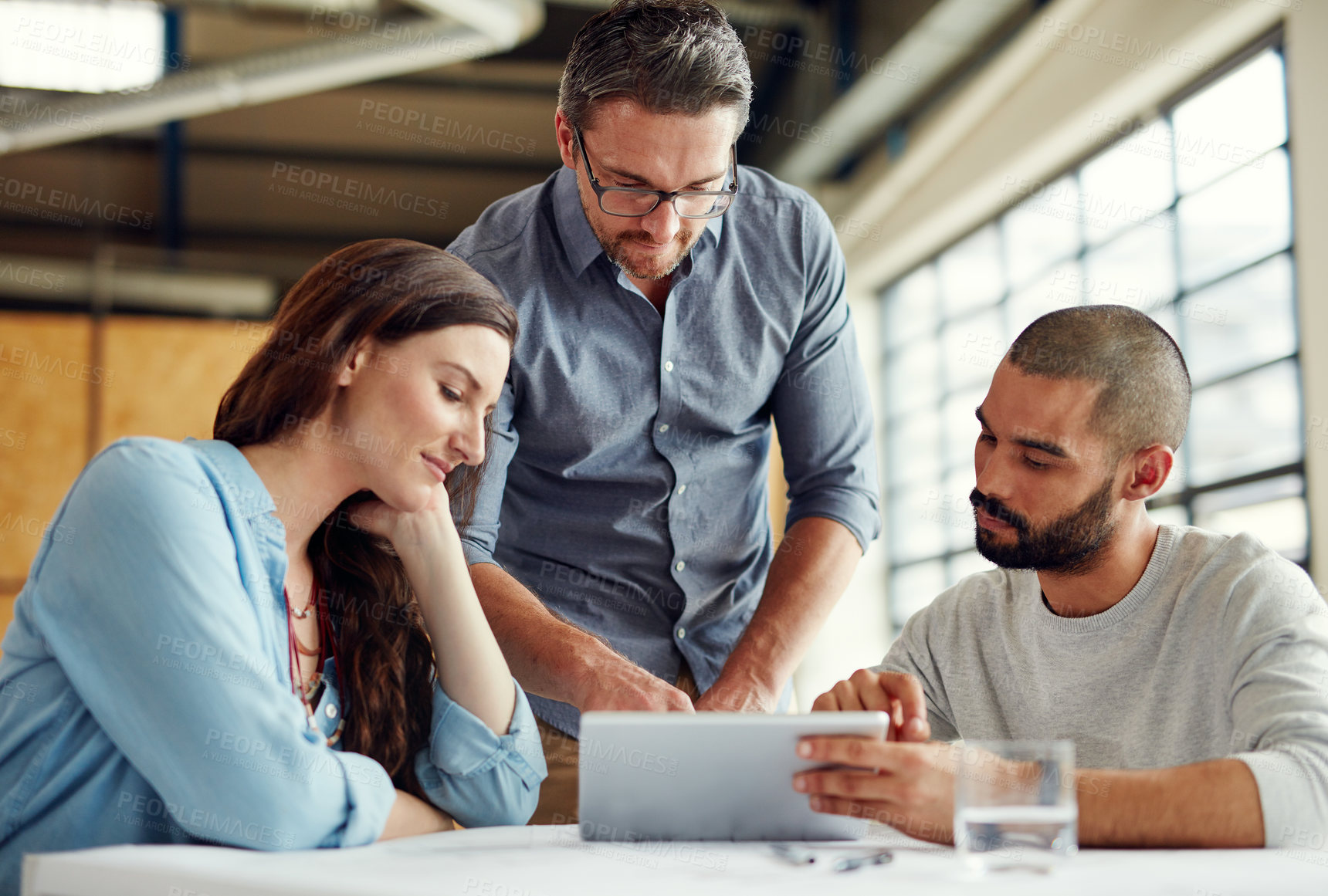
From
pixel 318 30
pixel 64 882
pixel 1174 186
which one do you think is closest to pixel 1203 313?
pixel 1174 186

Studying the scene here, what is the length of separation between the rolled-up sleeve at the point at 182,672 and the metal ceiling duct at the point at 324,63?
123 inches

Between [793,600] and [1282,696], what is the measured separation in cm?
78

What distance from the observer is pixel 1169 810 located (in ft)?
4.01

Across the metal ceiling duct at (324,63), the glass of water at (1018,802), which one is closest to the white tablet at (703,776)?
the glass of water at (1018,802)

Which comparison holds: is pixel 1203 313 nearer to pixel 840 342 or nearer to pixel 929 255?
pixel 929 255

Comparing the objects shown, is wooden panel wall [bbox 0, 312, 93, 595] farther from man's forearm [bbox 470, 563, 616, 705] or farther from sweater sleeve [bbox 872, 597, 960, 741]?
sweater sleeve [bbox 872, 597, 960, 741]

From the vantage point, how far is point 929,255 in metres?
6.63

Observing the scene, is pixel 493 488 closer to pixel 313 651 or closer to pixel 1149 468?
pixel 313 651

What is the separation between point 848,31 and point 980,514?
16.0 ft

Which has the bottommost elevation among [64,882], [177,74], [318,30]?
[64,882]

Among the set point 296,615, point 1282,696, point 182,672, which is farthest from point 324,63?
point 1282,696

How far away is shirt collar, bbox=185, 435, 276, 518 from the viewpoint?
4.58 ft

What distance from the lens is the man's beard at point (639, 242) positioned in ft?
6.28

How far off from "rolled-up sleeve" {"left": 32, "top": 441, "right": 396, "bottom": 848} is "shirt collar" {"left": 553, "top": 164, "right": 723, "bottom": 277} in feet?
3.18
